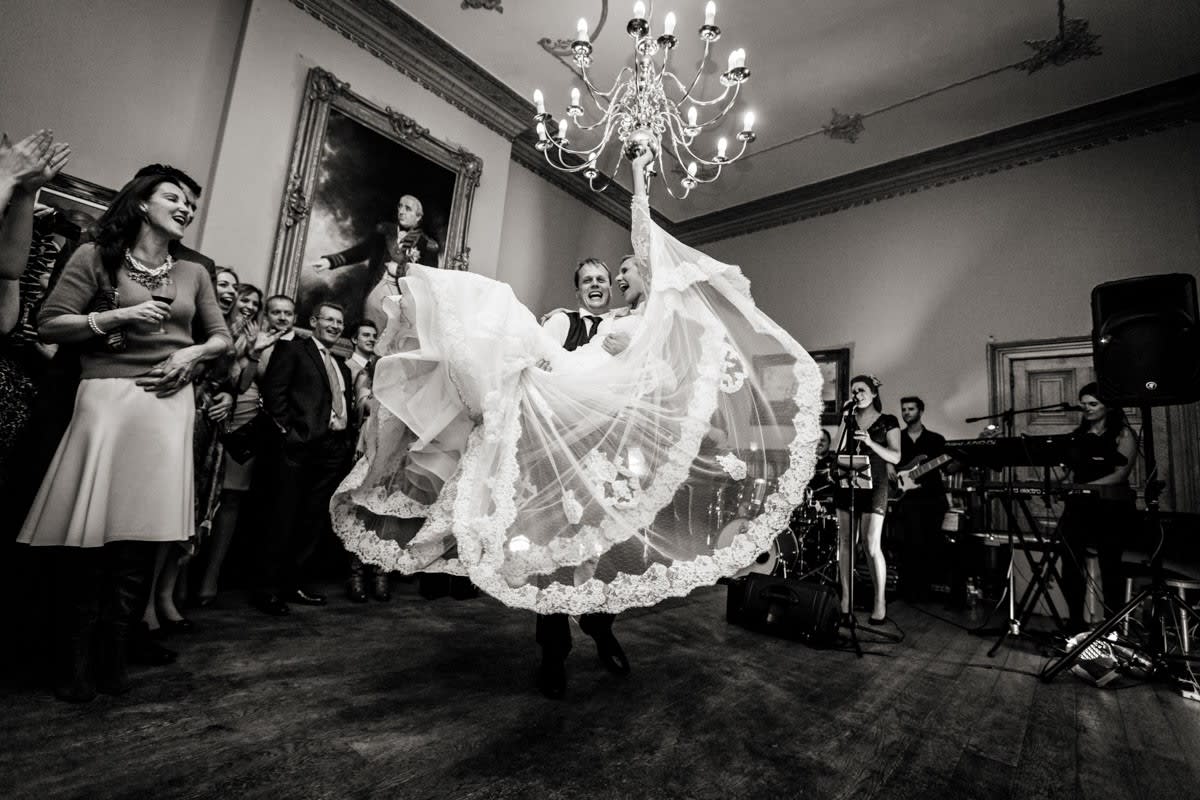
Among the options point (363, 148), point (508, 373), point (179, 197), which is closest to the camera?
point (508, 373)

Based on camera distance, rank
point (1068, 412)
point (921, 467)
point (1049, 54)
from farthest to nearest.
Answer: point (1068, 412), point (1049, 54), point (921, 467)

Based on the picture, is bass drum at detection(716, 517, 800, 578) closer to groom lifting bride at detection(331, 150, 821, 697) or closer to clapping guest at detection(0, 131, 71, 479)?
groom lifting bride at detection(331, 150, 821, 697)

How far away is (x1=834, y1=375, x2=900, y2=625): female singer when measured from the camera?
3.69 meters

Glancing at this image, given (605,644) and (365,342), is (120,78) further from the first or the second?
(605,644)

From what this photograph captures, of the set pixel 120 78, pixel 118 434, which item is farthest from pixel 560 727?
pixel 120 78

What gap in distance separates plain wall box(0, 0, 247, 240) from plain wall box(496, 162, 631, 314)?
9.70 ft

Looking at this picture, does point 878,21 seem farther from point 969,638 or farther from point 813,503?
point 969,638

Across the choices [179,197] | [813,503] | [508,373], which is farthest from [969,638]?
[179,197]

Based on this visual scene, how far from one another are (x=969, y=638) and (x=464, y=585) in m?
3.19

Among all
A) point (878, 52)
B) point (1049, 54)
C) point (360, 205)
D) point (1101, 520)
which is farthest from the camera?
point (878, 52)

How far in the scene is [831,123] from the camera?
6242 millimetres

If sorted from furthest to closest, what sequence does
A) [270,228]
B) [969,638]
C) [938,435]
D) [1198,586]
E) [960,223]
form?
[960,223], [938,435], [270,228], [969,638], [1198,586]

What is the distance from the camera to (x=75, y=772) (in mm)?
1299

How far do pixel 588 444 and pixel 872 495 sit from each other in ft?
9.11
